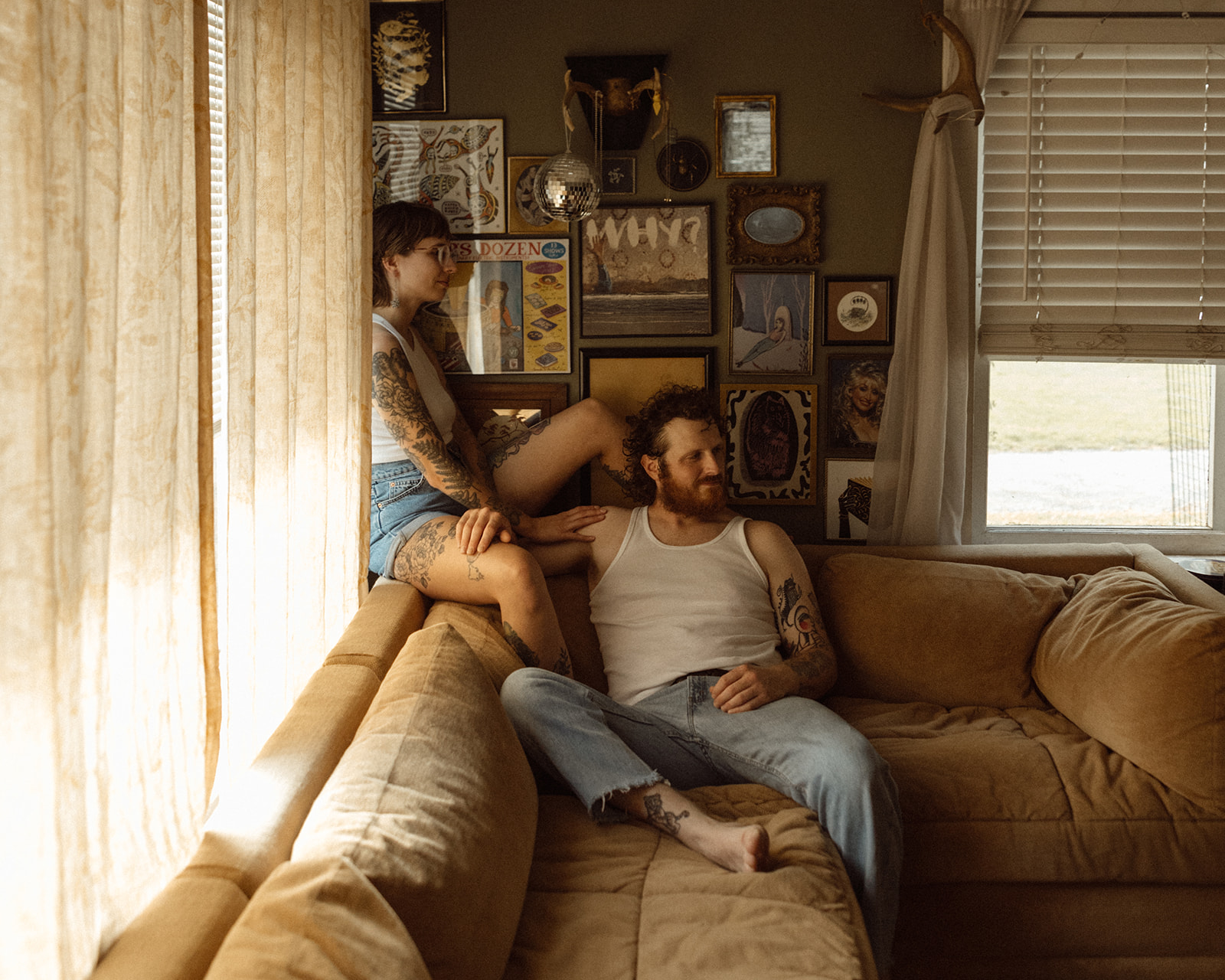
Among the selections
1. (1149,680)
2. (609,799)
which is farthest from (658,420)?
(1149,680)

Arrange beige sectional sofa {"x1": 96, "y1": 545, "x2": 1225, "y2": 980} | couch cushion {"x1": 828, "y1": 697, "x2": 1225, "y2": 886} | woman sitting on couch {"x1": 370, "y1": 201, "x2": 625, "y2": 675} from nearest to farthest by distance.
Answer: beige sectional sofa {"x1": 96, "y1": 545, "x2": 1225, "y2": 980}
couch cushion {"x1": 828, "y1": 697, "x2": 1225, "y2": 886}
woman sitting on couch {"x1": 370, "y1": 201, "x2": 625, "y2": 675}

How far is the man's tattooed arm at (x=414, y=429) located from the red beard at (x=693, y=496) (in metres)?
0.50

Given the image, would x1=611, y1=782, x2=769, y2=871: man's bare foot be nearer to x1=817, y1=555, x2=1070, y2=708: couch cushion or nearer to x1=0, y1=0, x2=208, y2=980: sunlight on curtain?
x1=0, y1=0, x2=208, y2=980: sunlight on curtain

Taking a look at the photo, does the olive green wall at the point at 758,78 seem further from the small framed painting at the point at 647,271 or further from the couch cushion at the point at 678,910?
the couch cushion at the point at 678,910

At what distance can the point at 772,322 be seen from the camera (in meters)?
2.86

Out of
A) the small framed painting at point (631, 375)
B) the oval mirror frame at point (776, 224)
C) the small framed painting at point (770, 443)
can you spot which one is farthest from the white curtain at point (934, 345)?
the small framed painting at point (631, 375)

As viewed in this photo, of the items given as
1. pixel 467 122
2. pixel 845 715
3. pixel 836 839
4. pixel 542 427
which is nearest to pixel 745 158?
pixel 467 122

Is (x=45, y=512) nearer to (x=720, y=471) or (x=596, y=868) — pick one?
(x=596, y=868)

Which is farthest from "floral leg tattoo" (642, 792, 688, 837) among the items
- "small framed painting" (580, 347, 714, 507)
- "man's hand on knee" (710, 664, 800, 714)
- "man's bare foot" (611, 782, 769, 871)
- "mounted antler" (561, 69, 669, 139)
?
"mounted antler" (561, 69, 669, 139)

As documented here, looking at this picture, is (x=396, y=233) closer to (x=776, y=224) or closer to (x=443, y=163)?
(x=443, y=163)

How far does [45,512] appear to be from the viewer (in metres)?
0.86

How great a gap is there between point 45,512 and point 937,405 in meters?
2.46

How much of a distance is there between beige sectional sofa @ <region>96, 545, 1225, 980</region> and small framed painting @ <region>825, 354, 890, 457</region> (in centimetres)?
43

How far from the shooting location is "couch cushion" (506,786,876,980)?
4.24ft
